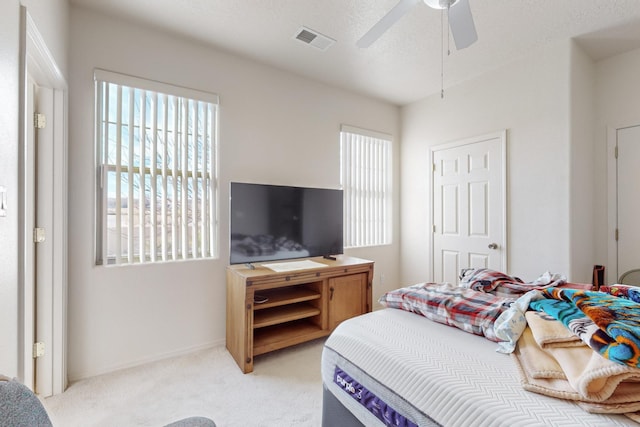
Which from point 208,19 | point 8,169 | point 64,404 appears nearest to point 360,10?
point 208,19

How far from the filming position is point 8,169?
3.72 feet

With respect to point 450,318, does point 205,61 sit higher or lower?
higher

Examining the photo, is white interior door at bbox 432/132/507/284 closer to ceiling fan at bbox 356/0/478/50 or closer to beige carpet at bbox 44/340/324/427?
ceiling fan at bbox 356/0/478/50

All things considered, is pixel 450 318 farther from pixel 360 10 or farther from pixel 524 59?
pixel 524 59

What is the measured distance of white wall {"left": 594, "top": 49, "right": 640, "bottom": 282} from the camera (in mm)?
2615

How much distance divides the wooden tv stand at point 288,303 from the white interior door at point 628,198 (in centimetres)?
235

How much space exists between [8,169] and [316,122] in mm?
2606

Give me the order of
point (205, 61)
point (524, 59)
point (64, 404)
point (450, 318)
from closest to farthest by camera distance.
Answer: point (450, 318) → point (64, 404) → point (205, 61) → point (524, 59)

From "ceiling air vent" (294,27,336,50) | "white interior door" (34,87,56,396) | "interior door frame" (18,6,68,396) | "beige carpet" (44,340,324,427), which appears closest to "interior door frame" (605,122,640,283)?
"ceiling air vent" (294,27,336,50)

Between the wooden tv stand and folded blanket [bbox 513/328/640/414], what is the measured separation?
1.72 metres

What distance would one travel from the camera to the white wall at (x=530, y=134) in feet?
8.37

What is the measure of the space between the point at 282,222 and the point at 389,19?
1.78 metres

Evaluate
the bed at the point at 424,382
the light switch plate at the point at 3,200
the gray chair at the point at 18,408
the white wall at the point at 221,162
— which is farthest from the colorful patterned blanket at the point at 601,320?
the white wall at the point at 221,162

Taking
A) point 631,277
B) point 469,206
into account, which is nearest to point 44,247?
point 469,206
